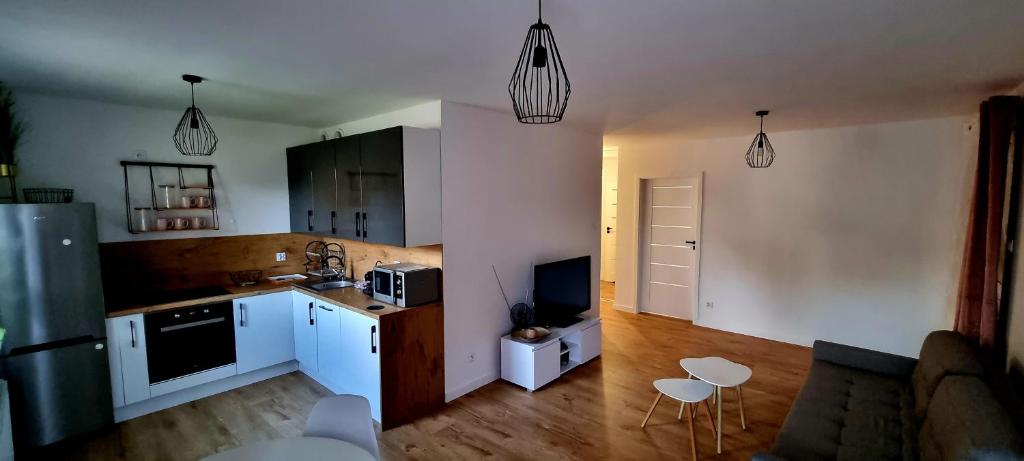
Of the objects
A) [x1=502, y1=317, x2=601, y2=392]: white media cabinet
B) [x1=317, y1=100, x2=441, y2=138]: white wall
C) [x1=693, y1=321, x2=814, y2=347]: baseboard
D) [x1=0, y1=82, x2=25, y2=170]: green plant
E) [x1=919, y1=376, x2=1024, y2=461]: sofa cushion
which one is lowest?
[x1=693, y1=321, x2=814, y2=347]: baseboard

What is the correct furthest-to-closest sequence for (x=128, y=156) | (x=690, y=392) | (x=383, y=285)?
1. (x=128, y=156)
2. (x=383, y=285)
3. (x=690, y=392)

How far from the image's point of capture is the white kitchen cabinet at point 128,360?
310cm

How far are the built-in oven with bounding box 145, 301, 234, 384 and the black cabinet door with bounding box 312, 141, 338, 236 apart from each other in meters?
0.97

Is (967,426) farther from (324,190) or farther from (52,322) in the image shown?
(52,322)

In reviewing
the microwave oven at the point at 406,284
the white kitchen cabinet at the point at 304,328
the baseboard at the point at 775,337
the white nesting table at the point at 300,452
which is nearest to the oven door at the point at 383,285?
the microwave oven at the point at 406,284

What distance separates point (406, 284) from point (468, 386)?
3.60 ft

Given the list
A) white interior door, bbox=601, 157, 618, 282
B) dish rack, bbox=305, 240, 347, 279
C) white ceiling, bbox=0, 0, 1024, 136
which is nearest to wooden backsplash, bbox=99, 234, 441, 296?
dish rack, bbox=305, 240, 347, 279

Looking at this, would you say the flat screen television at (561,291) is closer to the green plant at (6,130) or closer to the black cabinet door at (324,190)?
the black cabinet door at (324,190)

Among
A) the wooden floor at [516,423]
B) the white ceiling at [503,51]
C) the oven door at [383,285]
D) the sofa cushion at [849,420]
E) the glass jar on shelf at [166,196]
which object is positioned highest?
the white ceiling at [503,51]

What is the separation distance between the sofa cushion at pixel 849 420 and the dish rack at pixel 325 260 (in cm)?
386

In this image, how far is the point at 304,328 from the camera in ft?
12.6

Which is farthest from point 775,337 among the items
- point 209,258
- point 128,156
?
point 128,156

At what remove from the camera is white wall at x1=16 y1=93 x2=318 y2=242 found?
3162 mm

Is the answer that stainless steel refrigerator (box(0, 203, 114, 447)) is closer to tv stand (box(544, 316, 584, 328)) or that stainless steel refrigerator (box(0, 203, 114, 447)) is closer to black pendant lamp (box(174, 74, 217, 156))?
black pendant lamp (box(174, 74, 217, 156))
